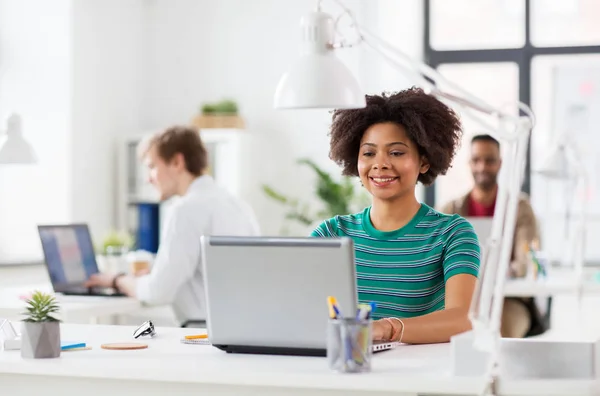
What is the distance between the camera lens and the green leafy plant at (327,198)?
6.98 meters

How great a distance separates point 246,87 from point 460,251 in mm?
5068

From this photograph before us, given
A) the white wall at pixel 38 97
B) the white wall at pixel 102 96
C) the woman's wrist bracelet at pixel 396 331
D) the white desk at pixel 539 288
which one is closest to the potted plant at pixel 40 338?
the woman's wrist bracelet at pixel 396 331

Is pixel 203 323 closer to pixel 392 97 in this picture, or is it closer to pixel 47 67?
pixel 392 97

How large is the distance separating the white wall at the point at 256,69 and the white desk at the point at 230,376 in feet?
16.2

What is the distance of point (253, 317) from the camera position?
2.32m

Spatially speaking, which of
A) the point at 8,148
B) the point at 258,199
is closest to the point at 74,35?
the point at 258,199

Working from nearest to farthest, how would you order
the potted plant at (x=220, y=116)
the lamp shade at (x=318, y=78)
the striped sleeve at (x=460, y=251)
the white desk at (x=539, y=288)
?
the lamp shade at (x=318, y=78) → the striped sleeve at (x=460, y=251) → the white desk at (x=539, y=288) → the potted plant at (x=220, y=116)

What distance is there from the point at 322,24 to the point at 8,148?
97.0 inches

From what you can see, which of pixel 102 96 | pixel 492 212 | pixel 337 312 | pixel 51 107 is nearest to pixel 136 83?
pixel 102 96

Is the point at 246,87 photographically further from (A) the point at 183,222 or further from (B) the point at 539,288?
(A) the point at 183,222

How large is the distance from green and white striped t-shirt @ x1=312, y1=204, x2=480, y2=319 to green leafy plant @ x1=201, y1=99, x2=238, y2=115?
15.1 ft

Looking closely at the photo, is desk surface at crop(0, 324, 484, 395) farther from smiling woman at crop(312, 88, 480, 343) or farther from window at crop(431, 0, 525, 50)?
window at crop(431, 0, 525, 50)

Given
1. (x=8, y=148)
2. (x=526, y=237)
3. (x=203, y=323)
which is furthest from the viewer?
(x=526, y=237)

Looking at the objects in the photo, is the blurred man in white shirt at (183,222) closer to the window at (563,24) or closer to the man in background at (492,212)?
the man in background at (492,212)
